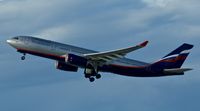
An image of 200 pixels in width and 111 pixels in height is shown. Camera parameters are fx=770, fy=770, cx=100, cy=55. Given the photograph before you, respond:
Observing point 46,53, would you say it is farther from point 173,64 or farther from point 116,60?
point 173,64

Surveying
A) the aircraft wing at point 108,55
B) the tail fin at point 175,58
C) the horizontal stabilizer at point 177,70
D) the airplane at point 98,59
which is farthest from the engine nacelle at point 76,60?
the horizontal stabilizer at point 177,70

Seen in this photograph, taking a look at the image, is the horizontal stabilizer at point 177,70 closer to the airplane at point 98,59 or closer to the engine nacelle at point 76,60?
the airplane at point 98,59

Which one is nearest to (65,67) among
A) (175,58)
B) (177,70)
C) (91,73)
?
(91,73)

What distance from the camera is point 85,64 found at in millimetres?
124375

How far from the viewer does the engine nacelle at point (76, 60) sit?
401 feet

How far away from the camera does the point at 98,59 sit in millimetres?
126000

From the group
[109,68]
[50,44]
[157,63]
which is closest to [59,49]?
[50,44]

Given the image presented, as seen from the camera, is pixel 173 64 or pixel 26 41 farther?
pixel 173 64

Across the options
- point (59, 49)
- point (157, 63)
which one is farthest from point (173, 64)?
point (59, 49)

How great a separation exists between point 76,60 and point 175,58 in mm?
18962

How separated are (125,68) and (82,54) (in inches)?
322

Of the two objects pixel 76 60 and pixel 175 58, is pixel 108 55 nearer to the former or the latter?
pixel 76 60

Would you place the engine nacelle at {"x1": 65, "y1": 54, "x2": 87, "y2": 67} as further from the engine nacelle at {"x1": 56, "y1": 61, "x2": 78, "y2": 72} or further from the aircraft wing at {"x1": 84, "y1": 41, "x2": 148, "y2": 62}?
the engine nacelle at {"x1": 56, "y1": 61, "x2": 78, "y2": 72}

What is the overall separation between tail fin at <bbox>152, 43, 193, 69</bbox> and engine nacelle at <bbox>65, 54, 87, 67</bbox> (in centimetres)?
1322
